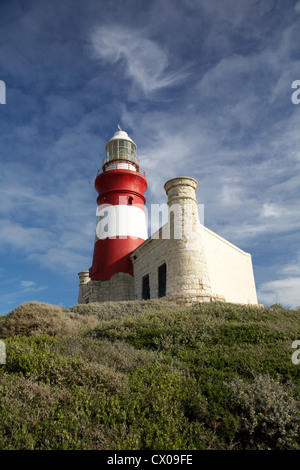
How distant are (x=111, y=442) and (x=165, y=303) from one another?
30.6ft

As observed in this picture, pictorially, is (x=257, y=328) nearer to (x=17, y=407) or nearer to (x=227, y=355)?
(x=227, y=355)

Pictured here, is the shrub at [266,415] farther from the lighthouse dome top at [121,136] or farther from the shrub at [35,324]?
the lighthouse dome top at [121,136]

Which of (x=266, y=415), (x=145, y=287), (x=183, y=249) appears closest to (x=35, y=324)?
(x=266, y=415)

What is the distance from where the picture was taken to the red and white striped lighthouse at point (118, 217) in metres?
20.5

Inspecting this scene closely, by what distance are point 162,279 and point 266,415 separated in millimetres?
11937

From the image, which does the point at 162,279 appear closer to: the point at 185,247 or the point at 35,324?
the point at 185,247

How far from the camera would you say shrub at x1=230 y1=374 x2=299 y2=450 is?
364cm

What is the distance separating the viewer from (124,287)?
1983cm

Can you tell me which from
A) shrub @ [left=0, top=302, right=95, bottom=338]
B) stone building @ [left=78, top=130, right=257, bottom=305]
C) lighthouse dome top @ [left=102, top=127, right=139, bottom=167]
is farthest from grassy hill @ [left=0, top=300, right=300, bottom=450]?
lighthouse dome top @ [left=102, top=127, right=139, bottom=167]

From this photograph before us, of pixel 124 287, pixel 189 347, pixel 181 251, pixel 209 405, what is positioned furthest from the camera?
pixel 124 287

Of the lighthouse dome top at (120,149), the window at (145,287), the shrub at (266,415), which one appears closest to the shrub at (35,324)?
the shrub at (266,415)

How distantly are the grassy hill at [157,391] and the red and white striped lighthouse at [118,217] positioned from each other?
12.9m

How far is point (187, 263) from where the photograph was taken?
44.6ft
